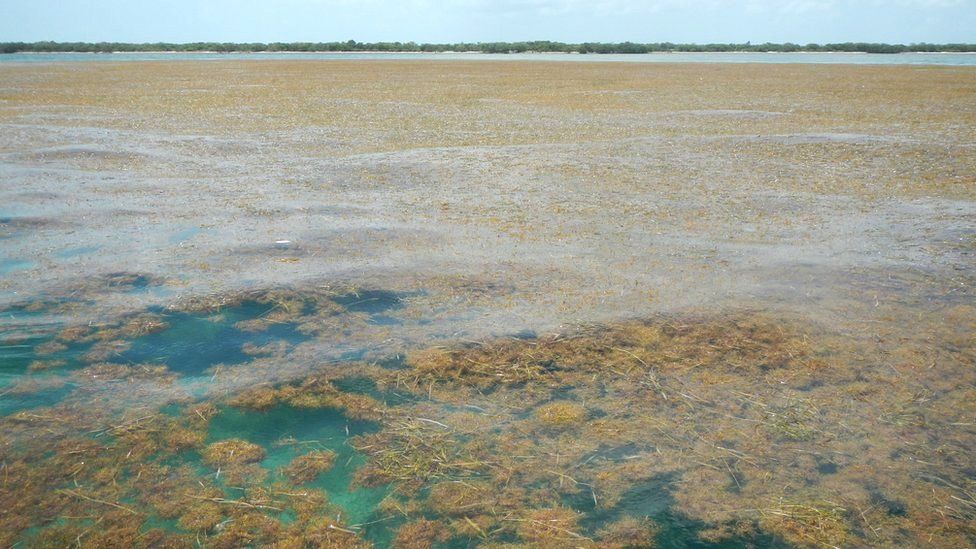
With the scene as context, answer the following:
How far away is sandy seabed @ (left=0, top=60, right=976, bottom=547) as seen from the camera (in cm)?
340

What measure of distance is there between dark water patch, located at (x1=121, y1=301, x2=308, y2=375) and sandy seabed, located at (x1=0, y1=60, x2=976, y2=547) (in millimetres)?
38

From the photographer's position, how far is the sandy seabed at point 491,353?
11.2ft

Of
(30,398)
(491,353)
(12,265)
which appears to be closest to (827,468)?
(491,353)

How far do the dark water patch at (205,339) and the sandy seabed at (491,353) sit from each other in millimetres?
38

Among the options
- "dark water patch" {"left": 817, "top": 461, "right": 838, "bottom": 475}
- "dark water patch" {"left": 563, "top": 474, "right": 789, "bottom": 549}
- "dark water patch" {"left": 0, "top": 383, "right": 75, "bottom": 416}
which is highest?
"dark water patch" {"left": 0, "top": 383, "right": 75, "bottom": 416}

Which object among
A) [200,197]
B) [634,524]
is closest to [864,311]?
[634,524]

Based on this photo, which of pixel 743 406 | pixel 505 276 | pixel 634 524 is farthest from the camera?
pixel 505 276

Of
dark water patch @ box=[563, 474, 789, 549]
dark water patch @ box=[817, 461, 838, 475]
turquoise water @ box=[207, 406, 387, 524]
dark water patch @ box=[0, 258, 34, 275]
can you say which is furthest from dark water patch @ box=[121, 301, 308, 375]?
dark water patch @ box=[817, 461, 838, 475]

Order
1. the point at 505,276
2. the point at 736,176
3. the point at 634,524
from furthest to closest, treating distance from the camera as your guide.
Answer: the point at 736,176 → the point at 505,276 → the point at 634,524

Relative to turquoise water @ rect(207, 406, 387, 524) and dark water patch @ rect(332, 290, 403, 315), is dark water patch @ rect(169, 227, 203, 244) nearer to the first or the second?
dark water patch @ rect(332, 290, 403, 315)

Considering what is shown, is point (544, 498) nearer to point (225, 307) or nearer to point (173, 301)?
point (225, 307)

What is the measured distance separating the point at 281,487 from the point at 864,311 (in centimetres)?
463

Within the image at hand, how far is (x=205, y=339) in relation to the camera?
5.23m

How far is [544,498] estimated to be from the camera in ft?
11.3
